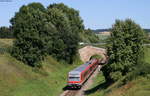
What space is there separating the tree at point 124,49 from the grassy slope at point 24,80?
10235mm

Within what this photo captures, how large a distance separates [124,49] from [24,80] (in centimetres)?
1684

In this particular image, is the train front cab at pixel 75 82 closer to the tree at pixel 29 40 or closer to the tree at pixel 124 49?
the tree at pixel 124 49

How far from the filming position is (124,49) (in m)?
39.2

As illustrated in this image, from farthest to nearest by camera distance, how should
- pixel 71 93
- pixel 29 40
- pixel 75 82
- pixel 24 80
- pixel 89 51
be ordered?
pixel 89 51, pixel 29 40, pixel 75 82, pixel 24 80, pixel 71 93

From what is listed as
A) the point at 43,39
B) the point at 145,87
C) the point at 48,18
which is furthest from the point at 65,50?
the point at 145,87

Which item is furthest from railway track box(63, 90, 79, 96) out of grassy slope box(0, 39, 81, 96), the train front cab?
the train front cab

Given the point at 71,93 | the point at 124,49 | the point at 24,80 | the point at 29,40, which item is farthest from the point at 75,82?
the point at 29,40

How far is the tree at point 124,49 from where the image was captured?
1540 inches

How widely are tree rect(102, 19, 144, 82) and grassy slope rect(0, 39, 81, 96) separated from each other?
1024cm

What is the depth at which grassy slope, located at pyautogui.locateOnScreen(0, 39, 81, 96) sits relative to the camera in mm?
40281

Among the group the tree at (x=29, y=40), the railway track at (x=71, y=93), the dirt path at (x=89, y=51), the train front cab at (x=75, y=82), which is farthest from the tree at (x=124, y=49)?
the dirt path at (x=89, y=51)

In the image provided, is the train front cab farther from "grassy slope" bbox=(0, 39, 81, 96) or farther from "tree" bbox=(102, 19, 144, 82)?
"tree" bbox=(102, 19, 144, 82)

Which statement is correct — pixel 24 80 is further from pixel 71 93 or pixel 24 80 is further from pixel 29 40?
pixel 29 40

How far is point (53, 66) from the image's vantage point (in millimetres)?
67812
